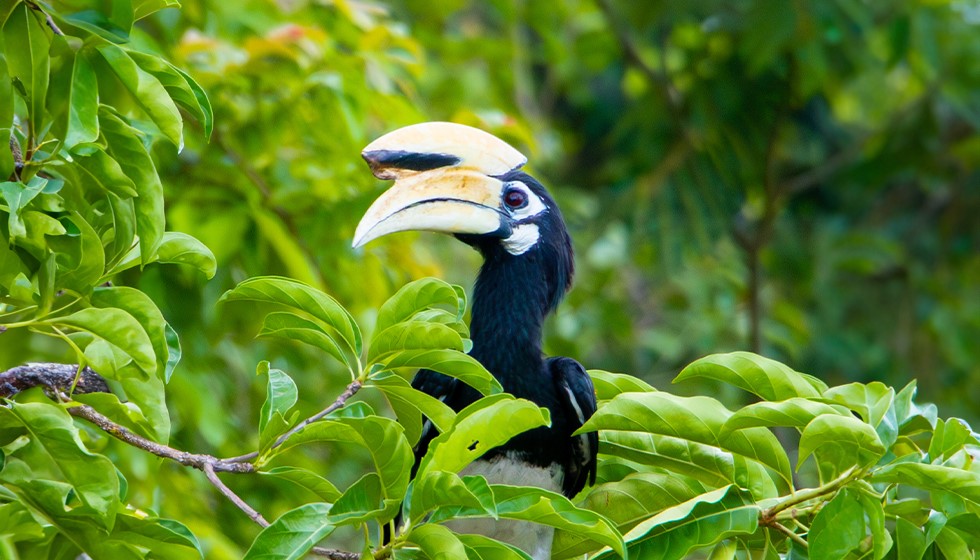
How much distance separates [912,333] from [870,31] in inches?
71.9

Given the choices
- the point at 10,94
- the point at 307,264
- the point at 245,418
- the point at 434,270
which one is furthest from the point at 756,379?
the point at 245,418

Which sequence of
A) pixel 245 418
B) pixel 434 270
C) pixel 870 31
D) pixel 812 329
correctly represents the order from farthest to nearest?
pixel 812 329 → pixel 870 31 → pixel 245 418 → pixel 434 270

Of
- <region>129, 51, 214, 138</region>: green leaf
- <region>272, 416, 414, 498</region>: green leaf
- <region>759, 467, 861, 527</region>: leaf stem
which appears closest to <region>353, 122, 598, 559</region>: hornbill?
<region>759, 467, 861, 527</region>: leaf stem

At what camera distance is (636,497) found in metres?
1.83

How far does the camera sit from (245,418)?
14.1 feet

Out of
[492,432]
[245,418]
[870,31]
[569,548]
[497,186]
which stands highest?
[870,31]

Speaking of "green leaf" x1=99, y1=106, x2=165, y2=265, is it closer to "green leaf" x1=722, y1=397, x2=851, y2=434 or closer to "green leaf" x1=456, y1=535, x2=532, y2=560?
"green leaf" x1=456, y1=535, x2=532, y2=560

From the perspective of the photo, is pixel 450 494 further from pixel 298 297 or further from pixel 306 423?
pixel 298 297

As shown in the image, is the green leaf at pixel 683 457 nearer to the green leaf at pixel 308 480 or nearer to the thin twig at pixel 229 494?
the green leaf at pixel 308 480

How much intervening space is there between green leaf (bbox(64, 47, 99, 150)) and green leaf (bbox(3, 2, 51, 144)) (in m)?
0.05

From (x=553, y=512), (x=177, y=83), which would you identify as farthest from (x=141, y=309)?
(x=553, y=512)

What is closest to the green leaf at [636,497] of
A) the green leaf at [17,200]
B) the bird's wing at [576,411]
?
the bird's wing at [576,411]

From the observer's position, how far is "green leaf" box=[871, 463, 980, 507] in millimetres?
1509

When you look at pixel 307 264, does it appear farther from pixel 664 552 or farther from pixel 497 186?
pixel 664 552
